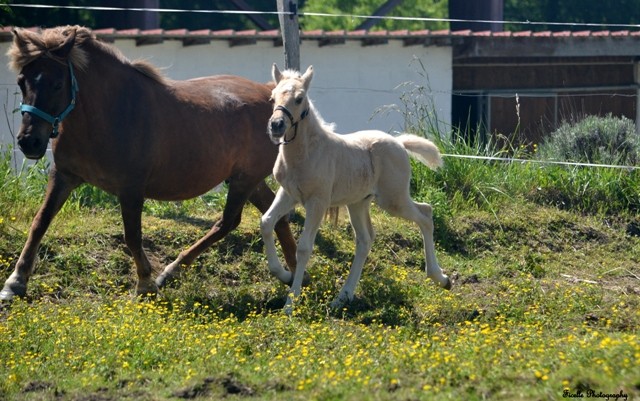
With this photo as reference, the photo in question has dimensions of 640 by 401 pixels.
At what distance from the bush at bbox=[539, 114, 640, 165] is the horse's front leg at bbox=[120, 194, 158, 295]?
261 inches

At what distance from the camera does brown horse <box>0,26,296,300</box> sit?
8.68 m

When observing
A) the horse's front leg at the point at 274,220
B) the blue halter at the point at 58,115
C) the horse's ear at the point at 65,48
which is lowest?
the horse's front leg at the point at 274,220

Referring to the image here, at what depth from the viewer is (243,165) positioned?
10070 millimetres

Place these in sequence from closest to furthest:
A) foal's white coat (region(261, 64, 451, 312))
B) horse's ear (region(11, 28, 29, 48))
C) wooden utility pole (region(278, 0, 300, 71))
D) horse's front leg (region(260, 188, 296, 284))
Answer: horse's ear (region(11, 28, 29, 48)) < foal's white coat (region(261, 64, 451, 312)) < horse's front leg (region(260, 188, 296, 284)) < wooden utility pole (region(278, 0, 300, 71))

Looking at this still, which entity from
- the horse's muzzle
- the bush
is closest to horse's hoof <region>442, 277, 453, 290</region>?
the horse's muzzle

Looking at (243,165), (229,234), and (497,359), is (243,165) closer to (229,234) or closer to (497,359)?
(229,234)

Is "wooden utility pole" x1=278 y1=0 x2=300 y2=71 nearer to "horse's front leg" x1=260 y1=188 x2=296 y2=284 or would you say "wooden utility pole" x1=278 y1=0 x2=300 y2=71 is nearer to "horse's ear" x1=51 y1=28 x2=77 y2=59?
"horse's front leg" x1=260 y1=188 x2=296 y2=284

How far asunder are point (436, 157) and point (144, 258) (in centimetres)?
279

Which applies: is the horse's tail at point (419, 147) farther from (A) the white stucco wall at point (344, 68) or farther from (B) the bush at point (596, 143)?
(A) the white stucco wall at point (344, 68)

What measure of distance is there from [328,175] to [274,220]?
579 mm

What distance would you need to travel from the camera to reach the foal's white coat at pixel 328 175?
28.9 feet

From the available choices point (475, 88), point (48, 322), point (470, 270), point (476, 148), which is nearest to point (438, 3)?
point (475, 88)

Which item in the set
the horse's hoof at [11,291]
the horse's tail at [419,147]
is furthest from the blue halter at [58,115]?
the horse's tail at [419,147]

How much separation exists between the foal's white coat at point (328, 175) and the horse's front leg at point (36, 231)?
1.74m
